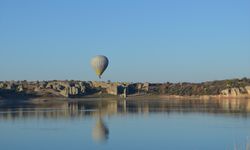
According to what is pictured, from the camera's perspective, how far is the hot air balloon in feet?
218

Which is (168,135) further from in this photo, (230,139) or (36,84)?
(36,84)

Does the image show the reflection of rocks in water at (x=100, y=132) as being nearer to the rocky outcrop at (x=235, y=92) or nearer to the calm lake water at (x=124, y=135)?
the calm lake water at (x=124, y=135)

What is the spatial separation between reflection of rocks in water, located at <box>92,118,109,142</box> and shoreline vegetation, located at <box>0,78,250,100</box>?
53.9 meters

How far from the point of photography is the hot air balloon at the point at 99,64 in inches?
2616

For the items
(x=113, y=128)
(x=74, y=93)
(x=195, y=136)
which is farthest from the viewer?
(x=74, y=93)

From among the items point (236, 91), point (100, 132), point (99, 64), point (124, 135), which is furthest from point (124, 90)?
point (124, 135)

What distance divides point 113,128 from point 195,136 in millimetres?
4968

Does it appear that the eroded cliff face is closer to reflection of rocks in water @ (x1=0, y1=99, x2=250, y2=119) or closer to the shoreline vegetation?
the shoreline vegetation

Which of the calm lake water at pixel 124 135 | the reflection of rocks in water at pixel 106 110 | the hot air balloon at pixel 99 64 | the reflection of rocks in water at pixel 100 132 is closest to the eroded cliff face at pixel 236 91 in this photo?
the hot air balloon at pixel 99 64

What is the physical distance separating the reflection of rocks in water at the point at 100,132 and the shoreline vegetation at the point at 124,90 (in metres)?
53.9

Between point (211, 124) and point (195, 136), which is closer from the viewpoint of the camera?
point (195, 136)

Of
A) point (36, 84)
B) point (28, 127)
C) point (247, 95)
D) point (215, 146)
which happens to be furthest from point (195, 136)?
point (36, 84)

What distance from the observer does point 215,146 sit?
55.4 feet

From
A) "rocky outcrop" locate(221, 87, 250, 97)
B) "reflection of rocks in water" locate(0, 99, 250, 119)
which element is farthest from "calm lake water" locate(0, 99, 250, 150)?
"rocky outcrop" locate(221, 87, 250, 97)
